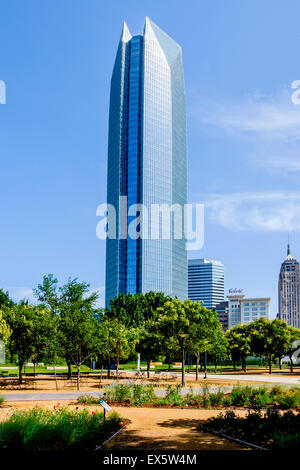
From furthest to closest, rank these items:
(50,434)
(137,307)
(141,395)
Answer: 1. (137,307)
2. (141,395)
3. (50,434)

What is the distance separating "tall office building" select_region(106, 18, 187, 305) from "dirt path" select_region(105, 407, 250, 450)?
152008mm

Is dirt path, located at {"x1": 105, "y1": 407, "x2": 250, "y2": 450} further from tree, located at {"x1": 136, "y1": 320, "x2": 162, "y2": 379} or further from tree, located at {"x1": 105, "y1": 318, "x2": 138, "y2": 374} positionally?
tree, located at {"x1": 136, "y1": 320, "x2": 162, "y2": 379}

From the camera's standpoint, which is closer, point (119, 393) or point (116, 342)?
point (119, 393)

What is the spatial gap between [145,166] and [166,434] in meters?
170

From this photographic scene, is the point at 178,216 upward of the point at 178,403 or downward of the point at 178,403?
upward

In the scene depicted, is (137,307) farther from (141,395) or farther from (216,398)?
(216,398)

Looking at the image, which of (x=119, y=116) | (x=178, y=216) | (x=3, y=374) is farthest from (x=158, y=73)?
(x=3, y=374)

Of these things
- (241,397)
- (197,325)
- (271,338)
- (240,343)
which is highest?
(197,325)

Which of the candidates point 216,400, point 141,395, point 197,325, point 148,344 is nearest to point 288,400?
point 216,400

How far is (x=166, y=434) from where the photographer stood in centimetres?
1407

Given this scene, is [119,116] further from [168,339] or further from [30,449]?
[30,449]

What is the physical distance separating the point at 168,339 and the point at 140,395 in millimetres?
19354

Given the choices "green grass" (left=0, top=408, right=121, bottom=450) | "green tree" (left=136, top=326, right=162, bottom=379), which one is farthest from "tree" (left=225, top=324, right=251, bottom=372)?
"green grass" (left=0, top=408, right=121, bottom=450)
